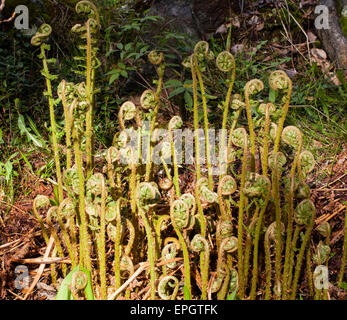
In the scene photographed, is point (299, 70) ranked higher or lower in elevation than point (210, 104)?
higher

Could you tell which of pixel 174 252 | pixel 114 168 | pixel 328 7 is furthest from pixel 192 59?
pixel 328 7

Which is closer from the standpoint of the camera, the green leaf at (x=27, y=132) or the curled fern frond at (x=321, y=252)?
the curled fern frond at (x=321, y=252)

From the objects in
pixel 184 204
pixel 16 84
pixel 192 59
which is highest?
pixel 16 84

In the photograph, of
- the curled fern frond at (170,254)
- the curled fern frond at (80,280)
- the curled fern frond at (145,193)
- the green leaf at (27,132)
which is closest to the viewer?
the curled fern frond at (145,193)

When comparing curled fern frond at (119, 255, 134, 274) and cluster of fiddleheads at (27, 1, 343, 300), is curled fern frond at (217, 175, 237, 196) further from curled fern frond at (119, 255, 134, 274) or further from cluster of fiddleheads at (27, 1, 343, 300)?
curled fern frond at (119, 255, 134, 274)

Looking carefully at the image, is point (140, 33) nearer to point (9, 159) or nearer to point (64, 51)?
point (64, 51)

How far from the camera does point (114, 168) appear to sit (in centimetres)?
143

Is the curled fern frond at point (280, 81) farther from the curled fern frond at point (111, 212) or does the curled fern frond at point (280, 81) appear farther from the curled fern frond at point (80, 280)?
the curled fern frond at point (80, 280)

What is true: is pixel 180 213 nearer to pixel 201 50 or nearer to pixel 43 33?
pixel 201 50

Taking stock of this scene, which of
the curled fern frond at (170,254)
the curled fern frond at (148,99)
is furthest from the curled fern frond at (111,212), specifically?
the curled fern frond at (148,99)

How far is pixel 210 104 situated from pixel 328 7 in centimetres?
134

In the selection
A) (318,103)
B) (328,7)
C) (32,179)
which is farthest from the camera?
(328,7)

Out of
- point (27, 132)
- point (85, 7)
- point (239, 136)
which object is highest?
point (85, 7)

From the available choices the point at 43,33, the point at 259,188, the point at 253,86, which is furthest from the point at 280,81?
the point at 43,33
